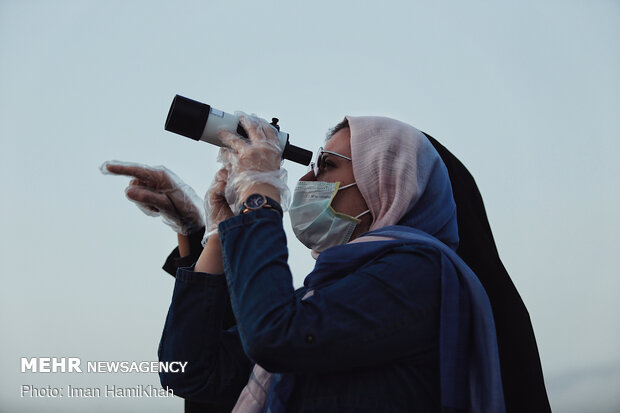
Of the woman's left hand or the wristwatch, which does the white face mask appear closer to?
the woman's left hand

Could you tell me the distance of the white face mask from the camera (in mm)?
2188

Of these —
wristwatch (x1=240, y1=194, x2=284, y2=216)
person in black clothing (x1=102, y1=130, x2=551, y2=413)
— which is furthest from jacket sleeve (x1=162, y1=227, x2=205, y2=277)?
wristwatch (x1=240, y1=194, x2=284, y2=216)

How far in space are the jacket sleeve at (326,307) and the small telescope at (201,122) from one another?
561mm

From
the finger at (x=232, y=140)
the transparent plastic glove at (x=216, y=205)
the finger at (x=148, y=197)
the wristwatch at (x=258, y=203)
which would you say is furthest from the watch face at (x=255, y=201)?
the finger at (x=148, y=197)

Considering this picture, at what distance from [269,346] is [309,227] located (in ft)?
2.74

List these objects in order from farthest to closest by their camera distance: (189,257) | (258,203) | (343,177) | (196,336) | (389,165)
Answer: (189,257)
(343,177)
(389,165)
(196,336)
(258,203)

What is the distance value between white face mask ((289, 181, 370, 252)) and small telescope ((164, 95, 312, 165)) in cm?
19

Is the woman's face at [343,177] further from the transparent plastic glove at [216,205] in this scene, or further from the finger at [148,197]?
the finger at [148,197]

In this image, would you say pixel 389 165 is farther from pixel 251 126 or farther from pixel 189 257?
pixel 189 257

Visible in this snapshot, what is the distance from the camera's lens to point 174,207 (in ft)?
7.67

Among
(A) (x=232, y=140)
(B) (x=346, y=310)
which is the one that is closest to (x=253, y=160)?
(A) (x=232, y=140)

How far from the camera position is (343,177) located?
2.26 metres

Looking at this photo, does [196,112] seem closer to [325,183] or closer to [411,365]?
[325,183]

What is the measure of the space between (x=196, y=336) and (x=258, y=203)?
55cm
